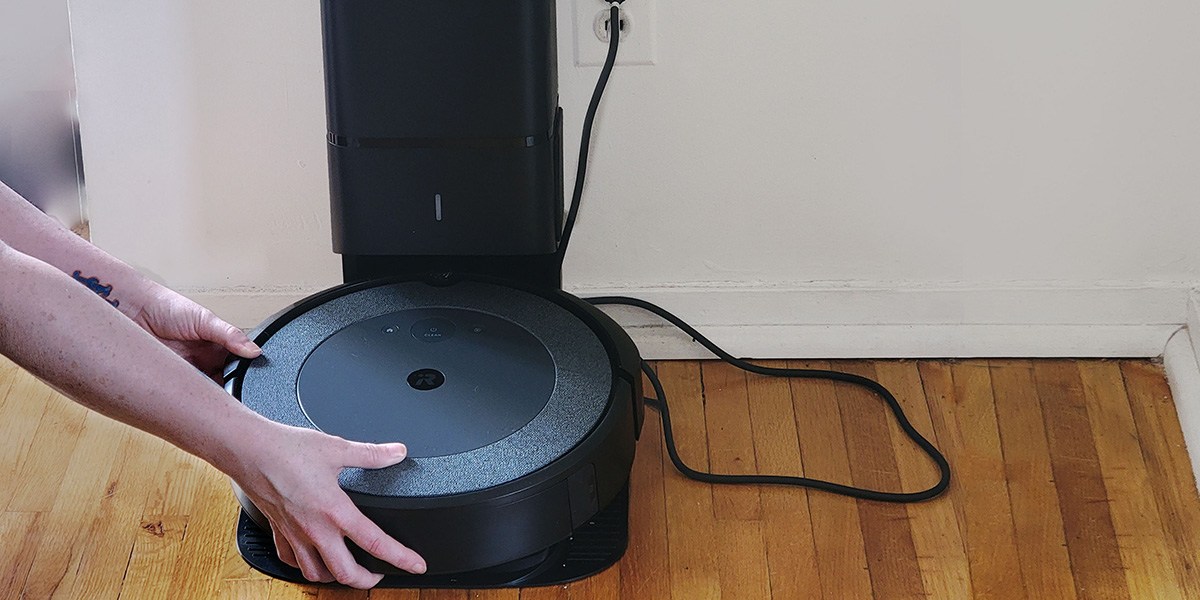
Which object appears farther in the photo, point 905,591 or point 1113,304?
point 1113,304

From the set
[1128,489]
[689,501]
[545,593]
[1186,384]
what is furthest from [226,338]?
[1186,384]

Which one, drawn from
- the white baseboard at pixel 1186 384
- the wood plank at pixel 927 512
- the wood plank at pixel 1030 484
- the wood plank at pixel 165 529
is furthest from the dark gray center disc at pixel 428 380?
the white baseboard at pixel 1186 384

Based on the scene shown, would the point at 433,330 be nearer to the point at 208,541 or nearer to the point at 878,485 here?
the point at 208,541

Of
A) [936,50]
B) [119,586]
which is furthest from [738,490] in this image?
[119,586]

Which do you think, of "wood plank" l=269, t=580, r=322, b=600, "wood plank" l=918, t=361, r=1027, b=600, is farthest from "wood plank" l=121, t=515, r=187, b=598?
"wood plank" l=918, t=361, r=1027, b=600

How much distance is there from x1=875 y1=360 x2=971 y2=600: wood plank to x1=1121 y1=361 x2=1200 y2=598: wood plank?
22 centimetres

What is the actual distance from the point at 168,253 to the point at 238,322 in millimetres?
124

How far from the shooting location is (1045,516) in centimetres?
137

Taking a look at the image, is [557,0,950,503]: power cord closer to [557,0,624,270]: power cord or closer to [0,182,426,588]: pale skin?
[557,0,624,270]: power cord

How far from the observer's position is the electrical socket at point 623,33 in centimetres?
143

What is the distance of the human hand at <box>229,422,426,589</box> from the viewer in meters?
1.08

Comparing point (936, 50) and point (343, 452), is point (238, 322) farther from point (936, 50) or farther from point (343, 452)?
point (936, 50)

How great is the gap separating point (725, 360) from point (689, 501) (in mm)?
269

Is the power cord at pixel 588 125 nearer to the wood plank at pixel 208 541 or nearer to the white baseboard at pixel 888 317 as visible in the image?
the white baseboard at pixel 888 317
